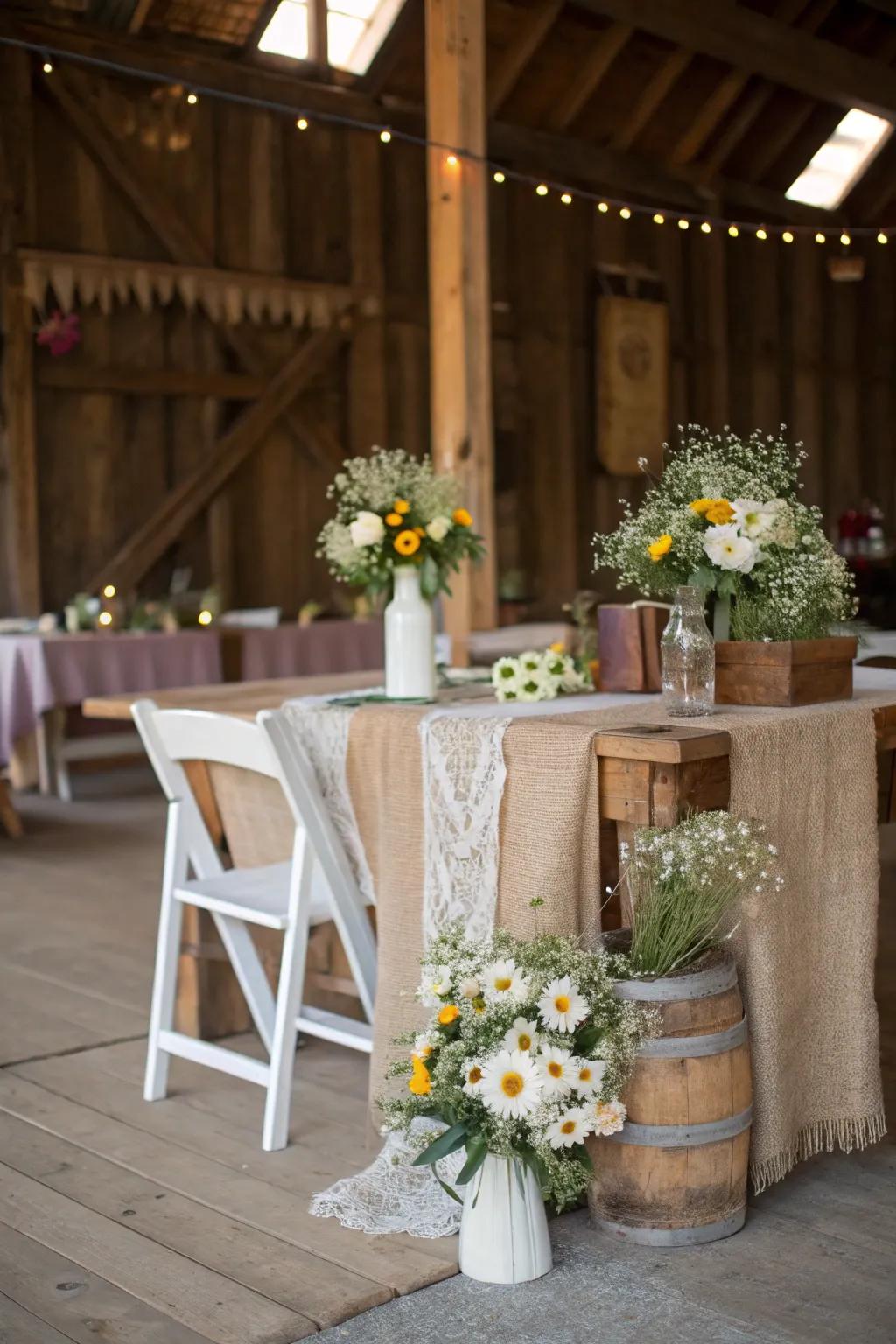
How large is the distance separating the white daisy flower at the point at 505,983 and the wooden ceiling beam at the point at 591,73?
9.51m

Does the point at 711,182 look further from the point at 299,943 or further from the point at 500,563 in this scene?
the point at 299,943

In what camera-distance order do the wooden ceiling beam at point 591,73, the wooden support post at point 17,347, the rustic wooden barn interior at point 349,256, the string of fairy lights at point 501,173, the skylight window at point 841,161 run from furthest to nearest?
1. the skylight window at point 841,161
2. the wooden ceiling beam at point 591,73
3. the rustic wooden barn interior at point 349,256
4. the wooden support post at point 17,347
5. the string of fairy lights at point 501,173

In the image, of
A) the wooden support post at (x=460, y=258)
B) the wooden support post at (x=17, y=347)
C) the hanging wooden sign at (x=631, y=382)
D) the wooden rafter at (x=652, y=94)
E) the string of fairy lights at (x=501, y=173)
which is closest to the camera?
the wooden support post at (x=460, y=258)

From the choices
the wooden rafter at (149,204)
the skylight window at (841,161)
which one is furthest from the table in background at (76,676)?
the skylight window at (841,161)

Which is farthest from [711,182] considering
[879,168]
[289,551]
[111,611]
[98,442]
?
[111,611]

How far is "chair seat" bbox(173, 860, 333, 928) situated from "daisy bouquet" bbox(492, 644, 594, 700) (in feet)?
1.79

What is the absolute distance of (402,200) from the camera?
34.0 feet

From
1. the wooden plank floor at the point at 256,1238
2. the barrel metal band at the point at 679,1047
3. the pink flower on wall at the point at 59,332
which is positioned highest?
the pink flower on wall at the point at 59,332

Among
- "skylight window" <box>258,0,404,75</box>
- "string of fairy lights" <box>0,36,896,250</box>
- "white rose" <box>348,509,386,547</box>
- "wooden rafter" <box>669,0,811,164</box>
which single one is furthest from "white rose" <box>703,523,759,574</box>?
"wooden rafter" <box>669,0,811,164</box>

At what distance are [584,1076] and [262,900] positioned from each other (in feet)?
3.19

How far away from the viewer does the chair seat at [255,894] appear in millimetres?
3094

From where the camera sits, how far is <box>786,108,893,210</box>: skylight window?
12.9 metres

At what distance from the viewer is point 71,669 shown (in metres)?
7.22

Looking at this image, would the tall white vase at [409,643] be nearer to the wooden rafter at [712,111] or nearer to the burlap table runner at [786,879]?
the burlap table runner at [786,879]
